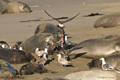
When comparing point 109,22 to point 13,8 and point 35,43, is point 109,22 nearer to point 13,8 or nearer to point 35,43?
point 35,43

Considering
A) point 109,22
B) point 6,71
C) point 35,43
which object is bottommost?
point 109,22

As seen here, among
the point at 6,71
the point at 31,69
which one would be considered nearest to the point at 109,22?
the point at 31,69

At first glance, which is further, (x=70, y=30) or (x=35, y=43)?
(x=70, y=30)

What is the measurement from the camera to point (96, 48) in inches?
379

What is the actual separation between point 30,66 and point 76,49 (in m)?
2.44

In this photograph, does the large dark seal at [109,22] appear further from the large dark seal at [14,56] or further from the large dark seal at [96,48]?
the large dark seal at [14,56]

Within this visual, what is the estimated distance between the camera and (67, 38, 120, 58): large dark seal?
933cm

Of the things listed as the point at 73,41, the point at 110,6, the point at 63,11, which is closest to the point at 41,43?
the point at 73,41

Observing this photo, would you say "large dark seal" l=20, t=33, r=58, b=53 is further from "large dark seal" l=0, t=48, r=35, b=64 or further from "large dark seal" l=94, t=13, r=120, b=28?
"large dark seal" l=94, t=13, r=120, b=28

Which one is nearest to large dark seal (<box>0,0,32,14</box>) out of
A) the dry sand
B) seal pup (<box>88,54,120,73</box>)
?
the dry sand

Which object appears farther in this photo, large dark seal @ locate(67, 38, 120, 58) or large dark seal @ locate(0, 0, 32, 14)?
large dark seal @ locate(0, 0, 32, 14)

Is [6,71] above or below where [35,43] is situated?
above

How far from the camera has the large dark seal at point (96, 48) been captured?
933 centimetres

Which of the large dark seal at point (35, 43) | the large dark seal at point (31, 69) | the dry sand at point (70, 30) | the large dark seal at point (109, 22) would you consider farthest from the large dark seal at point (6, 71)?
the large dark seal at point (109, 22)
